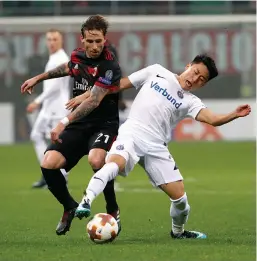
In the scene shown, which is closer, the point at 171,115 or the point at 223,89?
the point at 171,115

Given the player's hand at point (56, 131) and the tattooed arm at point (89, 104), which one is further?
the tattooed arm at point (89, 104)

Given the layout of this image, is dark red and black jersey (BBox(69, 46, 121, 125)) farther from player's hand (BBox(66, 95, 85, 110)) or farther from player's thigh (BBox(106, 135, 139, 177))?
player's thigh (BBox(106, 135, 139, 177))

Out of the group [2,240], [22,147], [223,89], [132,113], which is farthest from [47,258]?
[223,89]

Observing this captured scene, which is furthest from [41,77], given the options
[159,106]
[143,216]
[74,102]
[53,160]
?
[143,216]

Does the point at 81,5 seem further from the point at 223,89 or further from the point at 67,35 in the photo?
the point at 223,89

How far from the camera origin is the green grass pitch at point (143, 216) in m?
8.73

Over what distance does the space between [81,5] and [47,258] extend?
21.5 metres

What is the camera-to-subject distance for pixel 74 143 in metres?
10.2

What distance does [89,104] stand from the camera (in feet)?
32.3

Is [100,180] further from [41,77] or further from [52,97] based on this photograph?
[52,97]

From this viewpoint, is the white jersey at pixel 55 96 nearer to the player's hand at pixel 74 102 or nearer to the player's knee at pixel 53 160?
the player's knee at pixel 53 160

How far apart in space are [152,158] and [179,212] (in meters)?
0.61

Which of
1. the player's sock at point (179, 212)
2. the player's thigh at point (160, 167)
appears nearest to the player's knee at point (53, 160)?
the player's thigh at point (160, 167)

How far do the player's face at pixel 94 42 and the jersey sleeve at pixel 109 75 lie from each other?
141 millimetres
